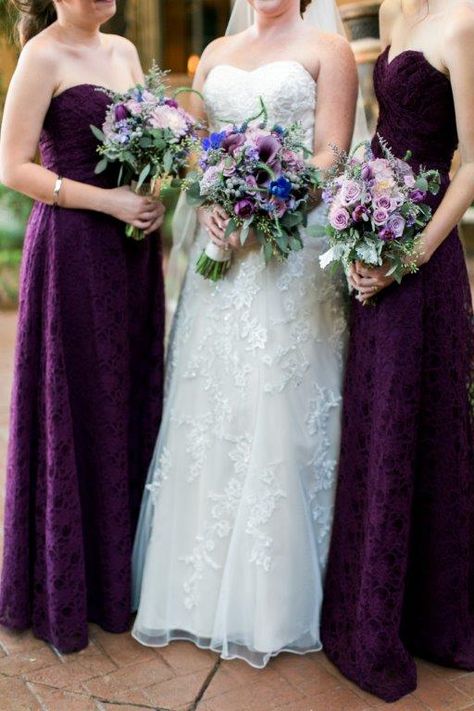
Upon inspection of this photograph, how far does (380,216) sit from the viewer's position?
9.00ft

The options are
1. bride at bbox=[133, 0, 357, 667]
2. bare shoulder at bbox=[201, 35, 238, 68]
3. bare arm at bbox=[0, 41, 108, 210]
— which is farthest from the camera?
bare shoulder at bbox=[201, 35, 238, 68]

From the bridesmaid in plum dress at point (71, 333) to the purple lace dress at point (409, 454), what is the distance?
2.91 feet

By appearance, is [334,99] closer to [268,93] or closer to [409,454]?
[268,93]

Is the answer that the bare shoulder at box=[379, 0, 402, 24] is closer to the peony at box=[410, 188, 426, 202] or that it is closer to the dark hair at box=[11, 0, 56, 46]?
the peony at box=[410, 188, 426, 202]

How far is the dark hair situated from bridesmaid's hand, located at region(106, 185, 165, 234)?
0.75 m

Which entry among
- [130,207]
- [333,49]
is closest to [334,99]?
[333,49]

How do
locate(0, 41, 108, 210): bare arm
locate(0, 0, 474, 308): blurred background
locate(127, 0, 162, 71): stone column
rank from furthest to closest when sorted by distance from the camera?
locate(127, 0, 162, 71): stone column → locate(0, 0, 474, 308): blurred background → locate(0, 41, 108, 210): bare arm

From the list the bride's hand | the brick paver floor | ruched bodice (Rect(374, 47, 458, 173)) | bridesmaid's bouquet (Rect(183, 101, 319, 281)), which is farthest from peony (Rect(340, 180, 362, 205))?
the brick paver floor

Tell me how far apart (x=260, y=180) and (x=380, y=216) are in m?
0.47

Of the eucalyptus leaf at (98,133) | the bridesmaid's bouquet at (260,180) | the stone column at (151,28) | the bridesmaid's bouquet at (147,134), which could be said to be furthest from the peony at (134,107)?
the stone column at (151,28)

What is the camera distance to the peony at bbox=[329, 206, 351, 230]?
280 cm

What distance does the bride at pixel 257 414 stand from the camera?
3.27 meters

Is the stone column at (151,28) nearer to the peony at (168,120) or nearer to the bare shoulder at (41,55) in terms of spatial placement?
the bare shoulder at (41,55)

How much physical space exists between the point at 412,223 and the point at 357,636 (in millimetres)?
1477
